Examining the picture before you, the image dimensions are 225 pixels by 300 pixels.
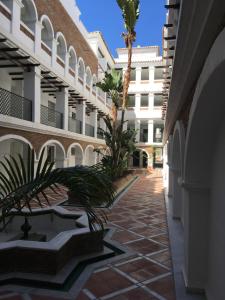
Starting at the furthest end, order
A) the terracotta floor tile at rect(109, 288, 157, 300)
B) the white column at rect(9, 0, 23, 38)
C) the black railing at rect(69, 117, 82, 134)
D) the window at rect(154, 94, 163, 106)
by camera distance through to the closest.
A: the window at rect(154, 94, 163, 106) → the black railing at rect(69, 117, 82, 134) → the white column at rect(9, 0, 23, 38) → the terracotta floor tile at rect(109, 288, 157, 300)

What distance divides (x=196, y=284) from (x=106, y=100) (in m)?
27.7

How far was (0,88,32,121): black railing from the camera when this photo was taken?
12570 mm

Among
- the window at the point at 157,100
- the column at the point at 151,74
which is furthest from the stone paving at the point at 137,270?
the column at the point at 151,74

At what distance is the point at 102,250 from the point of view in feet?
21.5

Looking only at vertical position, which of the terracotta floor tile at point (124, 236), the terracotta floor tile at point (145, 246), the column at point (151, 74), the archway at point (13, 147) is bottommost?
the terracotta floor tile at point (145, 246)

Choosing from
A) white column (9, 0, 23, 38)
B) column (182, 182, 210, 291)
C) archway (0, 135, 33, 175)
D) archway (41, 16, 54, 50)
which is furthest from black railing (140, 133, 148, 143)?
column (182, 182, 210, 291)

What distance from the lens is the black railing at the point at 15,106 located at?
12.6m

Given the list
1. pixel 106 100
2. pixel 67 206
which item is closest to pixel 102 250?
pixel 67 206

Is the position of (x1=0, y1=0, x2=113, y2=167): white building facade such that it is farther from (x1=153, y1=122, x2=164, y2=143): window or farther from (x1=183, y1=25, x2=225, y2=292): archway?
(x1=153, y1=122, x2=164, y2=143): window

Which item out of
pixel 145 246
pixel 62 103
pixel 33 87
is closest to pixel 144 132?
pixel 62 103

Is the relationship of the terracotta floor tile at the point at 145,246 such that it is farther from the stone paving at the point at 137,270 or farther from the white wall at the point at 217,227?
the white wall at the point at 217,227

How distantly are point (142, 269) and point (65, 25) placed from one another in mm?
16392

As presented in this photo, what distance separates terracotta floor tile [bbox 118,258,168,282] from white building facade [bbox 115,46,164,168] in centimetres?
2995

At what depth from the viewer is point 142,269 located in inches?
227
